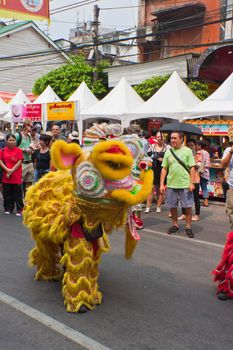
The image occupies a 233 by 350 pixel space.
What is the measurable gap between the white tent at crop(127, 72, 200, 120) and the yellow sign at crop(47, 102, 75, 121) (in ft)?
7.95

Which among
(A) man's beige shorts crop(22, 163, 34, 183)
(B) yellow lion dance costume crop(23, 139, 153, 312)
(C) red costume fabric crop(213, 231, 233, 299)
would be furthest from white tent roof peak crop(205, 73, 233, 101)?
(B) yellow lion dance costume crop(23, 139, 153, 312)

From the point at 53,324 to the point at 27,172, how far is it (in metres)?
5.31

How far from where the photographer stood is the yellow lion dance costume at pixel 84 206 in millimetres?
3195

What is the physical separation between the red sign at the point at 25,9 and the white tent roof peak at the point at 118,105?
23.8ft

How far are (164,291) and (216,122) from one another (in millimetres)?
6793

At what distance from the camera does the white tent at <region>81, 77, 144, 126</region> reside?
12885 millimetres

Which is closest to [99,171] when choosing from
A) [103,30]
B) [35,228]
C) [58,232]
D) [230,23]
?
[58,232]

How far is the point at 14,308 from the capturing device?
363 centimetres

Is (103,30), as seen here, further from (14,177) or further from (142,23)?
(14,177)

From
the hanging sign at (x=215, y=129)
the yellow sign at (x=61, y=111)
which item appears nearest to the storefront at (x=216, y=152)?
the hanging sign at (x=215, y=129)

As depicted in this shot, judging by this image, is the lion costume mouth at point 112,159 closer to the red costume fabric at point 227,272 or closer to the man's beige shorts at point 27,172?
the red costume fabric at point 227,272

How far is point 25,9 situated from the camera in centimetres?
1908

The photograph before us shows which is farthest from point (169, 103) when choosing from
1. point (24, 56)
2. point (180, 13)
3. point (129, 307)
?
point (24, 56)

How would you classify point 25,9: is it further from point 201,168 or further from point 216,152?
point 201,168
